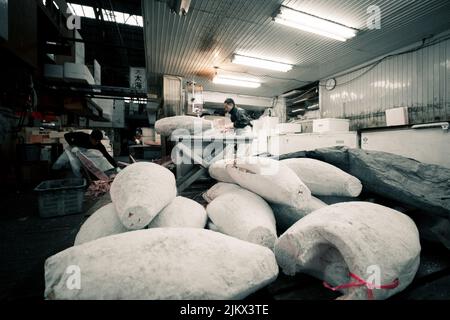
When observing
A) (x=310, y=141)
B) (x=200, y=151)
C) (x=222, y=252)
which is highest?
(x=310, y=141)

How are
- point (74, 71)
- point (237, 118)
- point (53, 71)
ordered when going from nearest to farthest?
point (237, 118)
point (53, 71)
point (74, 71)

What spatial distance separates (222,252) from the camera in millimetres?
794

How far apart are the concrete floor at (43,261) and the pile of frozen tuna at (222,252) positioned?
8cm

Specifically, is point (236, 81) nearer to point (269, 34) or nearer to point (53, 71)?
point (269, 34)

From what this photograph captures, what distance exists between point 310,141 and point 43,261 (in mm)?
6483

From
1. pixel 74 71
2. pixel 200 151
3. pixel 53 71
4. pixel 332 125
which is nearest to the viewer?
pixel 200 151

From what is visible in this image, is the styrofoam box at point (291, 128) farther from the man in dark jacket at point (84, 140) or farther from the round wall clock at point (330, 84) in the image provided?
the man in dark jacket at point (84, 140)

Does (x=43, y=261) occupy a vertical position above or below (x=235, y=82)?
below

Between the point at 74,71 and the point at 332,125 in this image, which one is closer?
the point at 74,71

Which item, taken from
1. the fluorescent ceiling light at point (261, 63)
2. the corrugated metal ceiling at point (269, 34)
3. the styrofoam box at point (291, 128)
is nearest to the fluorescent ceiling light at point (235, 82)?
the corrugated metal ceiling at point (269, 34)

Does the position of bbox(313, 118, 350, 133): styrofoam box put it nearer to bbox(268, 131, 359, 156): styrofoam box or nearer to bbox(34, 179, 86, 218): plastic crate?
bbox(268, 131, 359, 156): styrofoam box

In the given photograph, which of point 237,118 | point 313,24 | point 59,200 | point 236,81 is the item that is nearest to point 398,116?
point 313,24
